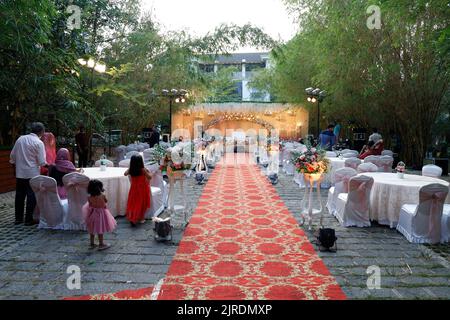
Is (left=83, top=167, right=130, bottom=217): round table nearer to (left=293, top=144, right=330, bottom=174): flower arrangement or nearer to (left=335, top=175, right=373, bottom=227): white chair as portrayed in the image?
(left=293, top=144, right=330, bottom=174): flower arrangement

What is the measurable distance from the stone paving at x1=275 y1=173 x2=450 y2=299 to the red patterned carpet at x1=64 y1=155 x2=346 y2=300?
18 cm

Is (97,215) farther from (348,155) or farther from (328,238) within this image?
(348,155)

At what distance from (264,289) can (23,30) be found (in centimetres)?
525

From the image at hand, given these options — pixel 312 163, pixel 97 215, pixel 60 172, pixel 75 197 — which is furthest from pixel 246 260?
pixel 60 172

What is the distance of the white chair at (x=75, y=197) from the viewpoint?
4.88 meters

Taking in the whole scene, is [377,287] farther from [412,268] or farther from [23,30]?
[23,30]

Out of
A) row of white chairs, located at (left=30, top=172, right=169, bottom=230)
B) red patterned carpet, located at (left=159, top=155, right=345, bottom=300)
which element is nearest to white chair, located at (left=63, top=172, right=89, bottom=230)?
row of white chairs, located at (left=30, top=172, right=169, bottom=230)

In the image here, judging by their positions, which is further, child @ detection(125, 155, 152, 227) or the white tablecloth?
the white tablecloth

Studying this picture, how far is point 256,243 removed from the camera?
15.2ft

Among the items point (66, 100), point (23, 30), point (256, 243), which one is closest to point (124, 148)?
point (66, 100)

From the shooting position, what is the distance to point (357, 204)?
5414mm

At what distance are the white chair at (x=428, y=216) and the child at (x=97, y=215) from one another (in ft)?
12.2

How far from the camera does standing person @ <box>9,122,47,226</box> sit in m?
5.19

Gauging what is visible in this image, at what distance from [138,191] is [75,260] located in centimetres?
167
